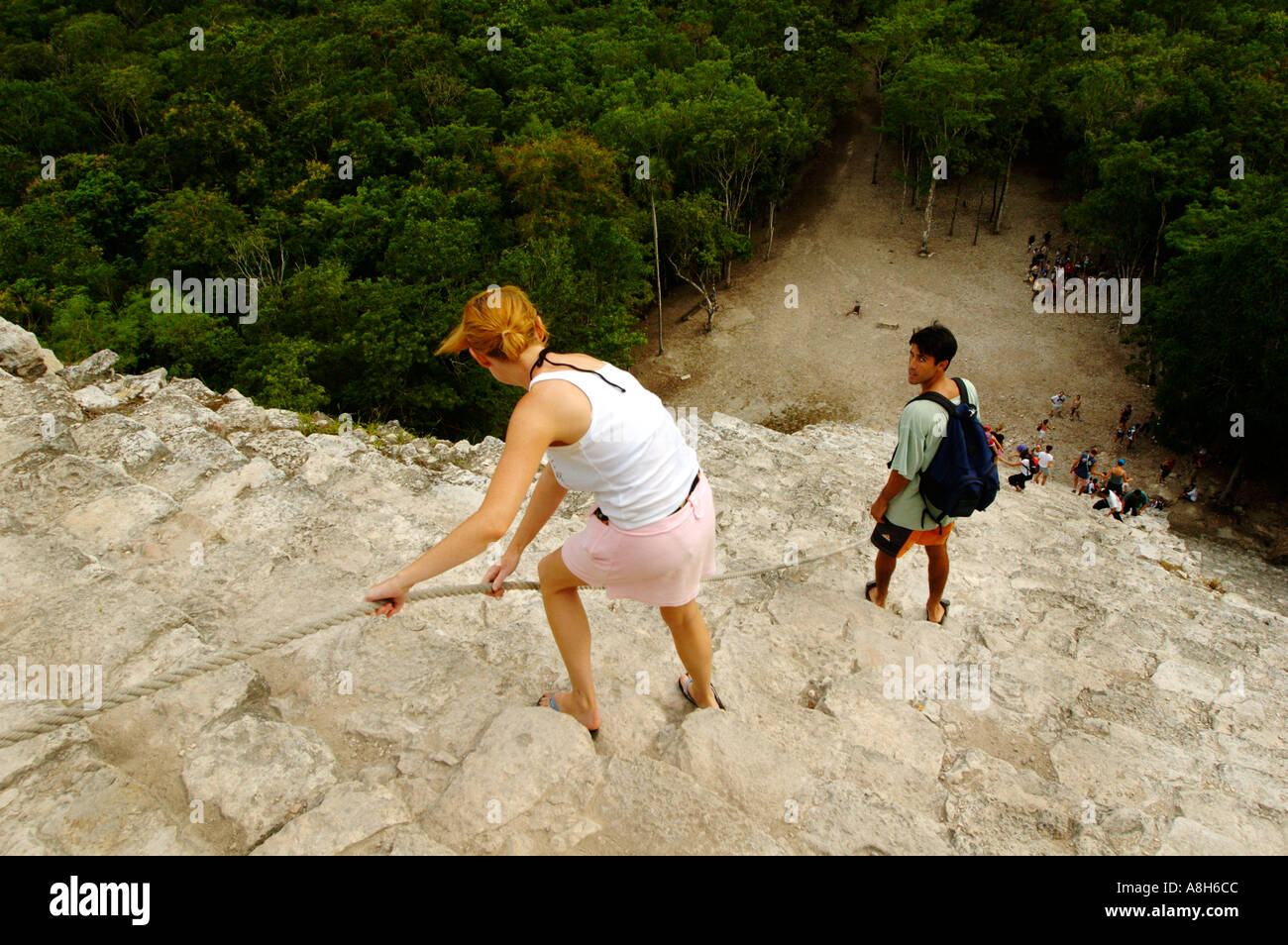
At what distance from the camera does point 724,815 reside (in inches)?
119

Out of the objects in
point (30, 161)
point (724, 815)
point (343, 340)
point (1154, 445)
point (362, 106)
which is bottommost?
point (1154, 445)

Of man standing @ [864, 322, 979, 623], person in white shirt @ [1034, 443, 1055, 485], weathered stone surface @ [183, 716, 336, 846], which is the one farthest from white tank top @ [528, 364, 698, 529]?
person in white shirt @ [1034, 443, 1055, 485]

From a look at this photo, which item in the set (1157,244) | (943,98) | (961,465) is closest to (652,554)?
(961,465)

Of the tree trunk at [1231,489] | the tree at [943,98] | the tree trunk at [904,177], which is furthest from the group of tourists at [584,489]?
the tree trunk at [904,177]

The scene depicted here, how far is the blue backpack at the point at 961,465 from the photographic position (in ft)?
15.0

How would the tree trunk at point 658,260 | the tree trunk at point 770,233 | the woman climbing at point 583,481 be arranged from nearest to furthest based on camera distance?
the woman climbing at point 583,481, the tree trunk at point 658,260, the tree trunk at point 770,233

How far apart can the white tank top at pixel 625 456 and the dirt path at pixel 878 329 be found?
64.4ft

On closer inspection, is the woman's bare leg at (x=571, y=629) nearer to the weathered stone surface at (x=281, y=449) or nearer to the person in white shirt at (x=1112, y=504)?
the weathered stone surface at (x=281, y=449)

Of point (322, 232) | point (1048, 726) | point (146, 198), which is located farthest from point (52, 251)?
point (1048, 726)

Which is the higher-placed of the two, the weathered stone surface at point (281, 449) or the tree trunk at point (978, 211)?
the tree trunk at point (978, 211)

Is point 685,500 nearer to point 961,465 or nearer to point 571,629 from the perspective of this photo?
point 571,629

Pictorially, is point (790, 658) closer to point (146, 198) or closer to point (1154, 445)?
point (1154, 445)

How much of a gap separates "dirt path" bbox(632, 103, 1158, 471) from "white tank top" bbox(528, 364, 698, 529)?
1964 centimetres

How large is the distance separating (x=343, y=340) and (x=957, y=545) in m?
17.0
